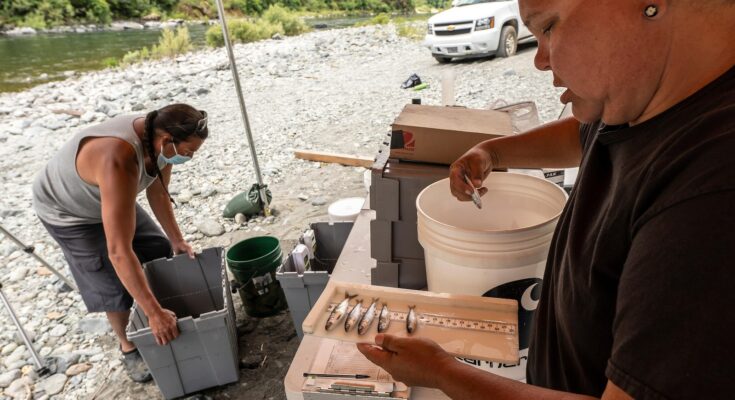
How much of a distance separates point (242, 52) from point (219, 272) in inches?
548

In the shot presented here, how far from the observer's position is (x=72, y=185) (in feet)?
7.47

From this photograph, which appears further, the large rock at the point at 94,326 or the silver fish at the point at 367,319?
the large rock at the point at 94,326

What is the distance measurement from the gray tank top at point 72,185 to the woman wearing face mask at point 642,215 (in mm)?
2148

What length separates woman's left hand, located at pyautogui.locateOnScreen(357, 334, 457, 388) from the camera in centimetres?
80

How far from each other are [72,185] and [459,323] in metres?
2.26

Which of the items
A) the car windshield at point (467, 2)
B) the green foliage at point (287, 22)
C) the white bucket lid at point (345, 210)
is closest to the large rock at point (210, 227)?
the white bucket lid at point (345, 210)

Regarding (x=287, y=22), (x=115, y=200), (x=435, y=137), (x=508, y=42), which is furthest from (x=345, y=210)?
(x=287, y=22)

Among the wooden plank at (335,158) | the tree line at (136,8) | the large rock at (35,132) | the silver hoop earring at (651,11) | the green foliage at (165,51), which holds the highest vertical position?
the tree line at (136,8)

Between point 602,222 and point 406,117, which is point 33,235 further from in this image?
point 602,222

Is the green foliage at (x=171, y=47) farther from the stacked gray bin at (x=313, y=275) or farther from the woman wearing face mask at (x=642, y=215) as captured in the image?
the woman wearing face mask at (x=642, y=215)

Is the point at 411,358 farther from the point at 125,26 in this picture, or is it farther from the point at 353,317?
the point at 125,26

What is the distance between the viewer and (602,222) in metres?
0.57

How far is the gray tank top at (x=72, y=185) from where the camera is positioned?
225 centimetres

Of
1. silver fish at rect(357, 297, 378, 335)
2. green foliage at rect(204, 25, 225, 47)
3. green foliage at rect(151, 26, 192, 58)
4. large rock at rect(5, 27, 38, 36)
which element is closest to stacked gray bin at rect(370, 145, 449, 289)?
silver fish at rect(357, 297, 378, 335)
